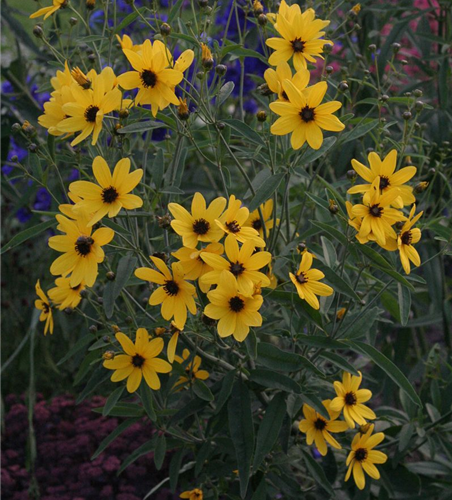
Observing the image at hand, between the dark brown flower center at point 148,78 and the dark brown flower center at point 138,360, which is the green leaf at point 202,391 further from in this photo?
the dark brown flower center at point 148,78

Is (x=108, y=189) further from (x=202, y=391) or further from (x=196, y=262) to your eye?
(x=202, y=391)

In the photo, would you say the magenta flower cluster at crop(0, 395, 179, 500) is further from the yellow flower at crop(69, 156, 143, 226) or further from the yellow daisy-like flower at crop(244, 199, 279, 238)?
the yellow flower at crop(69, 156, 143, 226)

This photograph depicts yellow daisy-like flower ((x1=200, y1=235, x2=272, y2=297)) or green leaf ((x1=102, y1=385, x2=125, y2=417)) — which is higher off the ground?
yellow daisy-like flower ((x1=200, y1=235, x2=272, y2=297))

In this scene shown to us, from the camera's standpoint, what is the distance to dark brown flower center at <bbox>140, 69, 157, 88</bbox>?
3.79ft

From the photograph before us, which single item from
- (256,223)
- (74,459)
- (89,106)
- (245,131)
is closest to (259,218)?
(256,223)

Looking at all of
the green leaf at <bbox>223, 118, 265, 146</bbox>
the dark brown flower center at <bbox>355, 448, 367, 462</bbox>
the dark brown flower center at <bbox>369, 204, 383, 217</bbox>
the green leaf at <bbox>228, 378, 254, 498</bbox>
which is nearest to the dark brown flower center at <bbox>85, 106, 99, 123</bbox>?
the green leaf at <bbox>223, 118, 265, 146</bbox>

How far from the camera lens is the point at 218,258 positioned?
1.07 m

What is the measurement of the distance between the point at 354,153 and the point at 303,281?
1.12 metres

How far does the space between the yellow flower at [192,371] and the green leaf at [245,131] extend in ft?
1.41

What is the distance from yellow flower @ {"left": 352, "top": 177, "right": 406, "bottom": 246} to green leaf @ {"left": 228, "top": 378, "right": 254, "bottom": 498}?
419mm

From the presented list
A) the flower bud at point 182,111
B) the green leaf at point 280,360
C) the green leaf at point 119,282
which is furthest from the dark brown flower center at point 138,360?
the flower bud at point 182,111

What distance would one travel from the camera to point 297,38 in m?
1.20

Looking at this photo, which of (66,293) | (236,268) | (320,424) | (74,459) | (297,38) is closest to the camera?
(236,268)

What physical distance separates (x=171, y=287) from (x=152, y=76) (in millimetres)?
327
